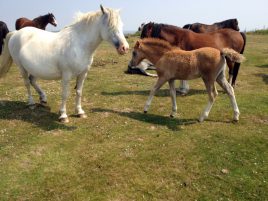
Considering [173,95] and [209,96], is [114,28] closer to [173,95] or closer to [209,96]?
[173,95]

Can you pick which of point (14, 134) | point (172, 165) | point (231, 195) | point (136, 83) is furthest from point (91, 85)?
point (231, 195)

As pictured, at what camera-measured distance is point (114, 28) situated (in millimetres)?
7129

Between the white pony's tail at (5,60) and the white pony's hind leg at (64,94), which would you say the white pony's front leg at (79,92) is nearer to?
the white pony's hind leg at (64,94)

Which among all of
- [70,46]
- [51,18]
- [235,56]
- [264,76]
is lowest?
[264,76]

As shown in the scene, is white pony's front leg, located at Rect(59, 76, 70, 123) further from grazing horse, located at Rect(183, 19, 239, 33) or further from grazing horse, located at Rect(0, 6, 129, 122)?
grazing horse, located at Rect(183, 19, 239, 33)

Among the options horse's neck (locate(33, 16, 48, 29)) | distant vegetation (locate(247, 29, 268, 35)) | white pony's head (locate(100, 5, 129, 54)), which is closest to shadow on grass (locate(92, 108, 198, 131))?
white pony's head (locate(100, 5, 129, 54))

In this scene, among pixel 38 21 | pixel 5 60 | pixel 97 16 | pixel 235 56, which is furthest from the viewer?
pixel 38 21

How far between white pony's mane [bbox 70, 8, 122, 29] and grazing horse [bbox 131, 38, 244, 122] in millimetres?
1770

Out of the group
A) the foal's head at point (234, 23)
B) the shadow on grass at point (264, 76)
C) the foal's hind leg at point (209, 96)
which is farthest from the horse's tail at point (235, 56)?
the foal's head at point (234, 23)

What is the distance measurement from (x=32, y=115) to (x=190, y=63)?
4454 millimetres

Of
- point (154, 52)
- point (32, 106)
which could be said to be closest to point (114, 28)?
point (154, 52)

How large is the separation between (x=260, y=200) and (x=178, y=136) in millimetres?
2556

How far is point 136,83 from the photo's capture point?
1267cm

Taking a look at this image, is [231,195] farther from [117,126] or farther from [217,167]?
[117,126]
